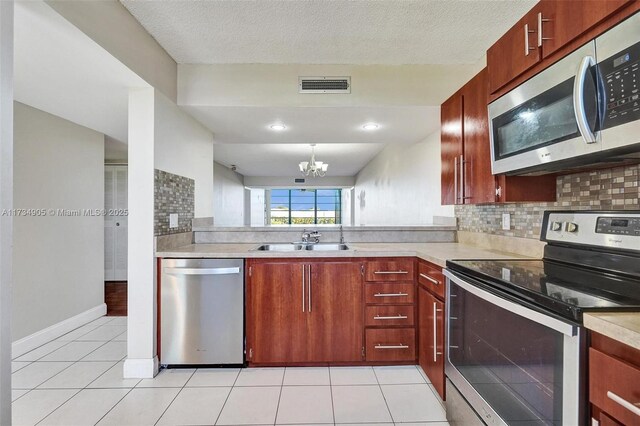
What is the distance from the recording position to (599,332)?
2.74ft

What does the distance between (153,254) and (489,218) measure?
253 centimetres

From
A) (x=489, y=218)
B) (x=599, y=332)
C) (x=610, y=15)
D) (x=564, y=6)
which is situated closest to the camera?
(x=599, y=332)

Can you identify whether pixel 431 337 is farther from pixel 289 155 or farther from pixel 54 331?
pixel 289 155

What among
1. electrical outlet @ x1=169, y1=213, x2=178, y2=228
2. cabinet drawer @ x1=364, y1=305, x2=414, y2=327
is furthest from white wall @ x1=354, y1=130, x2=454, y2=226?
electrical outlet @ x1=169, y1=213, x2=178, y2=228

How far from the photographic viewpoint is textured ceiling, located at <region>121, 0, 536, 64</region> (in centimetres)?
182

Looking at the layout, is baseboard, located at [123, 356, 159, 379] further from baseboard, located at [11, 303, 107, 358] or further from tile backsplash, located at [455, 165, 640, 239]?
tile backsplash, located at [455, 165, 640, 239]

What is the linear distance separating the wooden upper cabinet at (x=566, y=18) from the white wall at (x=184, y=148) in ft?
7.64

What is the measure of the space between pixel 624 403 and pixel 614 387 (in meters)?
0.05

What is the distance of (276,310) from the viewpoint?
230 cm

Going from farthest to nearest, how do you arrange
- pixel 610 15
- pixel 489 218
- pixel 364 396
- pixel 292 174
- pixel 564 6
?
pixel 292 174
pixel 489 218
pixel 364 396
pixel 564 6
pixel 610 15

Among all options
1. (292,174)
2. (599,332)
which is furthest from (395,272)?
(292,174)

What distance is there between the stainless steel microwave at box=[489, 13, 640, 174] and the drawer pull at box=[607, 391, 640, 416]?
2.48ft

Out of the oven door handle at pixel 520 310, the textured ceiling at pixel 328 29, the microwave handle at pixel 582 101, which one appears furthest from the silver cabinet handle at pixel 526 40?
the oven door handle at pixel 520 310

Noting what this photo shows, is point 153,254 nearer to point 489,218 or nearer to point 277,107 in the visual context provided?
point 277,107
